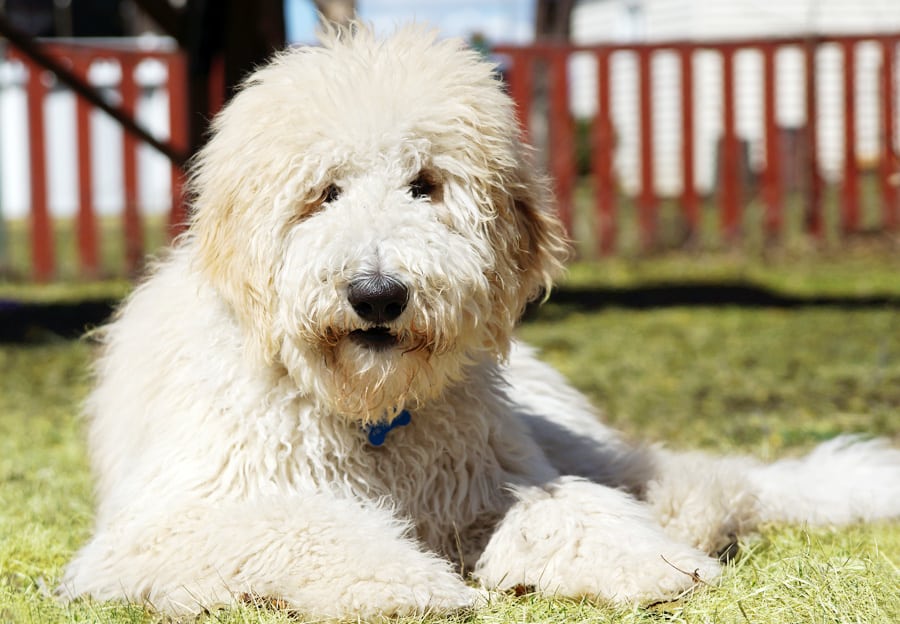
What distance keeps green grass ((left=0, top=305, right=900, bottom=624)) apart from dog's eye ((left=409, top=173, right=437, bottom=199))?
106 centimetres

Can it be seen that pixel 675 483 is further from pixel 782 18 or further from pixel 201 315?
pixel 782 18

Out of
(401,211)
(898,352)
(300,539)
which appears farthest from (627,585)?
(898,352)

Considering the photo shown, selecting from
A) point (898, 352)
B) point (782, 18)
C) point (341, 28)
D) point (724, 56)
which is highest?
point (782, 18)

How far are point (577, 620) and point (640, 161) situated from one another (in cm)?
1003

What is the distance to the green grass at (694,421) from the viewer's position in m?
2.83

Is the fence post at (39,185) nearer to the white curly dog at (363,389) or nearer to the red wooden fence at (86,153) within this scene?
the red wooden fence at (86,153)

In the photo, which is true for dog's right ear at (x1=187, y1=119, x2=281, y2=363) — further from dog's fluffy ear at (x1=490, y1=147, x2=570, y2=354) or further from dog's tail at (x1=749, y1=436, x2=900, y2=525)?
dog's tail at (x1=749, y1=436, x2=900, y2=525)

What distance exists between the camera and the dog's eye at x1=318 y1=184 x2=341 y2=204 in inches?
123

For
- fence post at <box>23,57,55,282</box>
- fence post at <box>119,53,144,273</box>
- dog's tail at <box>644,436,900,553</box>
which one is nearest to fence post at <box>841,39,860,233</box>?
fence post at <box>119,53,144,273</box>

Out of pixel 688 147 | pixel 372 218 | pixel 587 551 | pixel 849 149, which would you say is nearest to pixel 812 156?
pixel 849 149

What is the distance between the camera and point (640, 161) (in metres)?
12.4

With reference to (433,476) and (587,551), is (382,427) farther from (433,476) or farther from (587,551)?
(587,551)

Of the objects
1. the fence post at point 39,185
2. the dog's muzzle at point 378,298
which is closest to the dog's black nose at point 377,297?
the dog's muzzle at point 378,298

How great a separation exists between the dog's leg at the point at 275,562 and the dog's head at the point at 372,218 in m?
0.33
